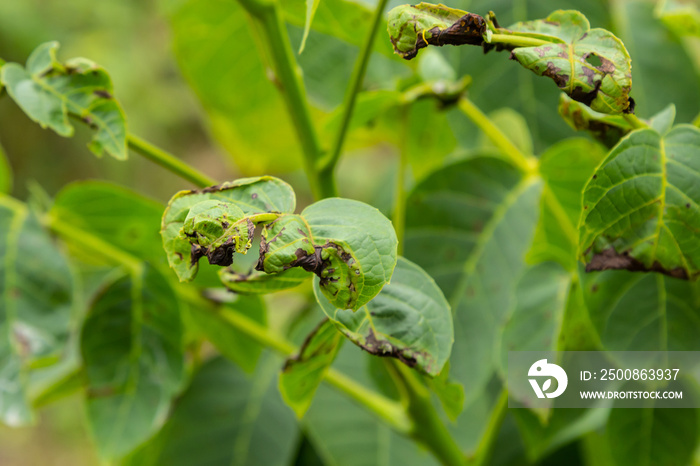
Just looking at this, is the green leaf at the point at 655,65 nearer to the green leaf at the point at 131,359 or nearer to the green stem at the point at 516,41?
the green stem at the point at 516,41

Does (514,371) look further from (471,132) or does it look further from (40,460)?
(40,460)

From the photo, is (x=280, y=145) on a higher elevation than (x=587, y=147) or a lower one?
lower

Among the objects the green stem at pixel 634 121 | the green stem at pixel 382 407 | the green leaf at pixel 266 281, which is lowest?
the green stem at pixel 382 407

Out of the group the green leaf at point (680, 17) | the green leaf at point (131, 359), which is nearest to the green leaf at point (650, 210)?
the green leaf at point (680, 17)

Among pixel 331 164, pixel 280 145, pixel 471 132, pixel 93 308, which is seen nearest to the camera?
pixel 331 164

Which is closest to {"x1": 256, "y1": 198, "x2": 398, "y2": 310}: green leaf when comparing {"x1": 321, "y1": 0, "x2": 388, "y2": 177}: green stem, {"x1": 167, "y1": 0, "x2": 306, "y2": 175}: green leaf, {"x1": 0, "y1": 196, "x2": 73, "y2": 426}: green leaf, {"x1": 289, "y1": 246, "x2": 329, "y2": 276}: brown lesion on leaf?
{"x1": 289, "y1": 246, "x2": 329, "y2": 276}: brown lesion on leaf

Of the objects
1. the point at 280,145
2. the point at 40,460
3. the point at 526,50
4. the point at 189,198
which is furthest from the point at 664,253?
the point at 40,460
